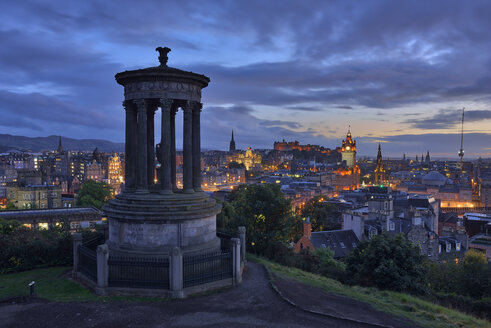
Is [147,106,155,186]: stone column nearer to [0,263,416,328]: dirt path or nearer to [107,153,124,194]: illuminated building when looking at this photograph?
[0,263,416,328]: dirt path

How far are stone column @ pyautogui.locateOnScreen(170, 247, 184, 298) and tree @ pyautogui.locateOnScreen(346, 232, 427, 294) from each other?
1440 cm

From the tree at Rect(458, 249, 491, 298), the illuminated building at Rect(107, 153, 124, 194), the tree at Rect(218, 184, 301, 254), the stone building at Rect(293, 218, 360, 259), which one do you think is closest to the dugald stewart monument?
the tree at Rect(218, 184, 301, 254)

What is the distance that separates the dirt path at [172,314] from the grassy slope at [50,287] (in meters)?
0.65


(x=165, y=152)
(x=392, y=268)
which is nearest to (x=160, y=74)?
(x=165, y=152)

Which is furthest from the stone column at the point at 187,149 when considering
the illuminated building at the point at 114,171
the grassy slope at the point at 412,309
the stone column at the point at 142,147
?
the illuminated building at the point at 114,171

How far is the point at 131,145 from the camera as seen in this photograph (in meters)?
22.0

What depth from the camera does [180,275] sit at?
16.2 meters

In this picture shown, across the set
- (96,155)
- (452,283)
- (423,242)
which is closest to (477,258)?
(452,283)

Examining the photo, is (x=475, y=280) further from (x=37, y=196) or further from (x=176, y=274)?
(x=37, y=196)

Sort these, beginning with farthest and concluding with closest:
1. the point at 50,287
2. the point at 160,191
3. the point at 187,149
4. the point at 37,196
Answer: the point at 37,196 → the point at 187,149 → the point at 160,191 → the point at 50,287

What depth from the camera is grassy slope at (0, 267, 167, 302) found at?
53.0ft

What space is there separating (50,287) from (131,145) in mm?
8809

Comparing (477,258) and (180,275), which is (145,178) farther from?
(477,258)

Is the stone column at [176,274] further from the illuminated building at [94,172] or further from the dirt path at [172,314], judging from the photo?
the illuminated building at [94,172]
